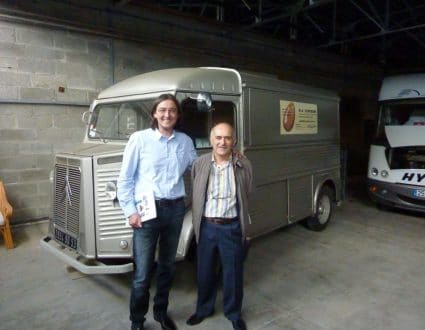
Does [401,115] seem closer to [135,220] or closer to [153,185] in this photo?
[153,185]

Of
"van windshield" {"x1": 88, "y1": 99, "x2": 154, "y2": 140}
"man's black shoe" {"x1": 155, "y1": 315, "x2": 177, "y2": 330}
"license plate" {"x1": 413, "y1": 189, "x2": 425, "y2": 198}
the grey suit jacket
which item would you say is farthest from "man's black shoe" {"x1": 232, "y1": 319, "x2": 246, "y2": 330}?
"license plate" {"x1": 413, "y1": 189, "x2": 425, "y2": 198}

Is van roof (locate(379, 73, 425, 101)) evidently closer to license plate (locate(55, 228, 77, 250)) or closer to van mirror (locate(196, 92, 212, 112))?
van mirror (locate(196, 92, 212, 112))

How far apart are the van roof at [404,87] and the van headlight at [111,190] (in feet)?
19.7

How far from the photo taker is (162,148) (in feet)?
8.92

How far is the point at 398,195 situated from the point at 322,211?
1.74 metres

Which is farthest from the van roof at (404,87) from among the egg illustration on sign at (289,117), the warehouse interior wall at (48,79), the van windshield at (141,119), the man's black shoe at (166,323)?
the man's black shoe at (166,323)

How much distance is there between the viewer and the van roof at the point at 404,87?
6793mm

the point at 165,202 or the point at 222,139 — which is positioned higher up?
the point at 222,139

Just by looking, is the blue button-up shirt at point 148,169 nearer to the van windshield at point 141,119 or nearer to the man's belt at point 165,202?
the man's belt at point 165,202

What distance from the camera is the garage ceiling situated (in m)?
7.15

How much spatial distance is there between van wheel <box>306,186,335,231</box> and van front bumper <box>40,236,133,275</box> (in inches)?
132

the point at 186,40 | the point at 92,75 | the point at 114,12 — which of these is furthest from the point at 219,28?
the point at 92,75

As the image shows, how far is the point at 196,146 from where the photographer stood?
3.51m

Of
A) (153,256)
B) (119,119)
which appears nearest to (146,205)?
(153,256)
